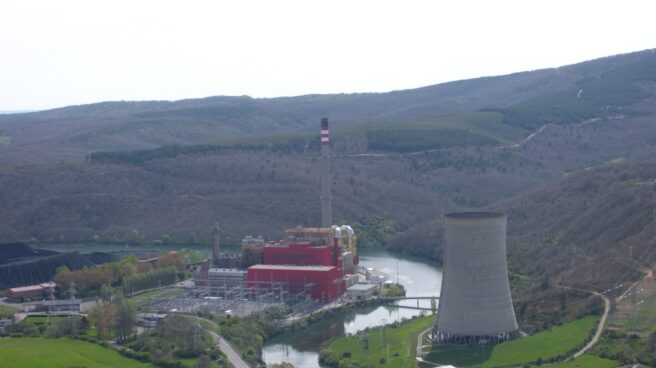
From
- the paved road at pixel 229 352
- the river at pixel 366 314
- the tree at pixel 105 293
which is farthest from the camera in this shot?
the tree at pixel 105 293

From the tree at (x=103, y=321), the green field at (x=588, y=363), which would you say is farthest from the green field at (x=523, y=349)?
the tree at (x=103, y=321)

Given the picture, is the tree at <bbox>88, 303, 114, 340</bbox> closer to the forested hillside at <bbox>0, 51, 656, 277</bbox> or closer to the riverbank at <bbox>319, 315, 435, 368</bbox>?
the riverbank at <bbox>319, 315, 435, 368</bbox>

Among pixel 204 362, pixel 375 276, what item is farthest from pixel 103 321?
pixel 375 276

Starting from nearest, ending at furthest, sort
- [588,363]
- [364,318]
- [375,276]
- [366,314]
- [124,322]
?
[588,363], [124,322], [364,318], [366,314], [375,276]

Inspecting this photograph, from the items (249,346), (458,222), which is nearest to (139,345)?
(249,346)

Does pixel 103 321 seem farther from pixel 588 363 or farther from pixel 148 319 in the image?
pixel 588 363

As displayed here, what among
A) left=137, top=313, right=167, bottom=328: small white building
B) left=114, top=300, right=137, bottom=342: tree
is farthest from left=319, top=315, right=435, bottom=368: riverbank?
left=137, top=313, right=167, bottom=328: small white building

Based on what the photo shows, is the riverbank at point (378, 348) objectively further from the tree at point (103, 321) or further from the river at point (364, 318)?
the tree at point (103, 321)
